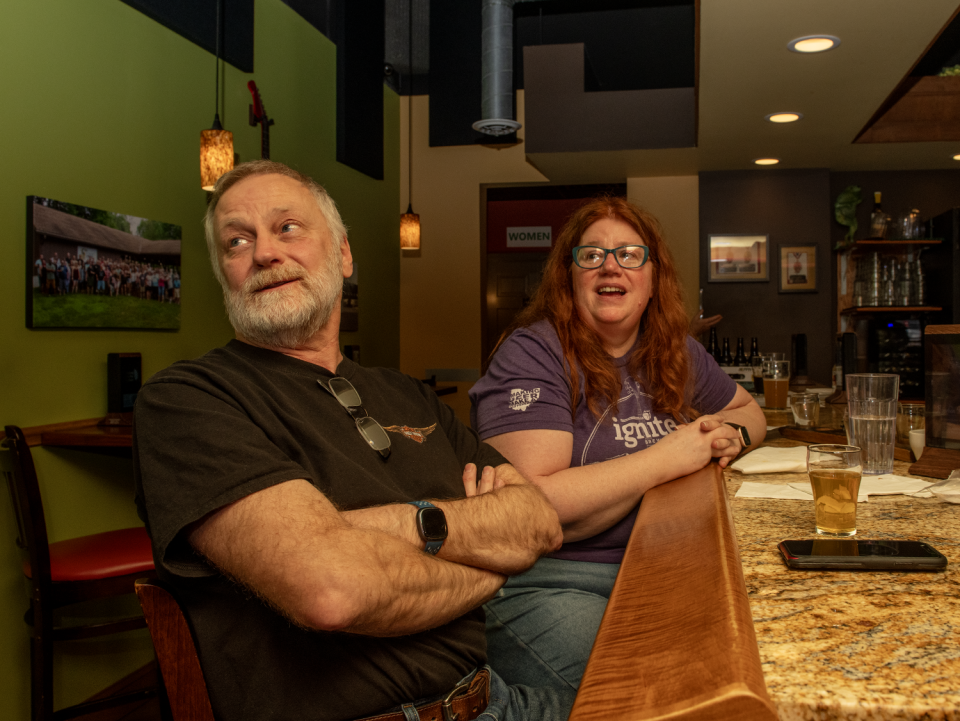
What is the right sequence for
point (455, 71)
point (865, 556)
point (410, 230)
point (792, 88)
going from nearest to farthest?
1. point (865, 556)
2. point (792, 88)
3. point (410, 230)
4. point (455, 71)

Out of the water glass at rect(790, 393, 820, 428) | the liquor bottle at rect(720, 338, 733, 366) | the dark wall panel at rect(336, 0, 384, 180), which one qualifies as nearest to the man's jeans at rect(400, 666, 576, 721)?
the water glass at rect(790, 393, 820, 428)

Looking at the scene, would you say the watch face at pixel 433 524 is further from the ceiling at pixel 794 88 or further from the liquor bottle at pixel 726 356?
the liquor bottle at pixel 726 356

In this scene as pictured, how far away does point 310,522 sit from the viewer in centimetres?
97

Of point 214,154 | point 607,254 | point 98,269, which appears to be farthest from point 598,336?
point 98,269

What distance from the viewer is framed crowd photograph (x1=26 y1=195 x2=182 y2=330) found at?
2.77 m

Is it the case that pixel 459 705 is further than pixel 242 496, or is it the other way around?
pixel 459 705

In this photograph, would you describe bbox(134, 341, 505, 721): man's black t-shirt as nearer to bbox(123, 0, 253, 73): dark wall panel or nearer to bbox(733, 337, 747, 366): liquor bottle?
bbox(123, 0, 253, 73): dark wall panel

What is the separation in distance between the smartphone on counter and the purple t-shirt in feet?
2.27

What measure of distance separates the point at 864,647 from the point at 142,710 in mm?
2939

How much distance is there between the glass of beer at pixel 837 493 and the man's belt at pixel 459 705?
23.5 inches

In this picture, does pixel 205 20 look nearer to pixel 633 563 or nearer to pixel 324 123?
pixel 324 123

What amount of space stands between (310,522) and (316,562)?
61 millimetres

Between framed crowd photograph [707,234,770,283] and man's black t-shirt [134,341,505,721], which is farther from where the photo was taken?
framed crowd photograph [707,234,770,283]

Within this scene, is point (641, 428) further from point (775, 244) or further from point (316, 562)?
point (775, 244)
